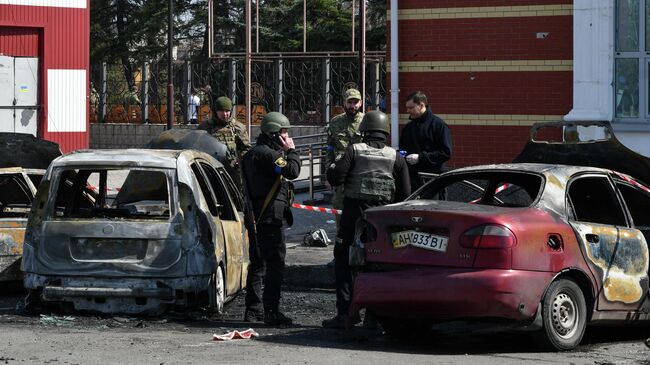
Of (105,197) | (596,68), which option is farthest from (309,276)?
(596,68)

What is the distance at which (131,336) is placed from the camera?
9.53 meters

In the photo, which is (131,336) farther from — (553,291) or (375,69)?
(375,69)

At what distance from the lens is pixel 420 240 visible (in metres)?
8.80

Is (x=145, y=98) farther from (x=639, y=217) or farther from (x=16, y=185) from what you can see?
(x=639, y=217)

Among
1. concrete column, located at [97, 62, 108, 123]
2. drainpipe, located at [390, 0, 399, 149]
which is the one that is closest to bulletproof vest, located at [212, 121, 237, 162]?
drainpipe, located at [390, 0, 399, 149]

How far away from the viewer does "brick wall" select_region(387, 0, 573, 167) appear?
55.7 feet

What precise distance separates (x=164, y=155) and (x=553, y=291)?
3.75m

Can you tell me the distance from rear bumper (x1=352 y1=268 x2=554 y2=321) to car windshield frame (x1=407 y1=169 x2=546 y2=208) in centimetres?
75

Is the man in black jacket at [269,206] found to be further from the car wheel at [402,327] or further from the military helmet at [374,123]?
the car wheel at [402,327]

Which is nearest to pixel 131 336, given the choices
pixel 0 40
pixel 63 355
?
pixel 63 355

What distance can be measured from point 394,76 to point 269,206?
→ 777 cm

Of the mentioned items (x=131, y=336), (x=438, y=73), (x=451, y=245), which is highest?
(x=438, y=73)

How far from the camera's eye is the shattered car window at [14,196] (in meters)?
12.7

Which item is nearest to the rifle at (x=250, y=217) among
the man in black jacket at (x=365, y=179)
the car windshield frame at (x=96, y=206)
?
the car windshield frame at (x=96, y=206)
